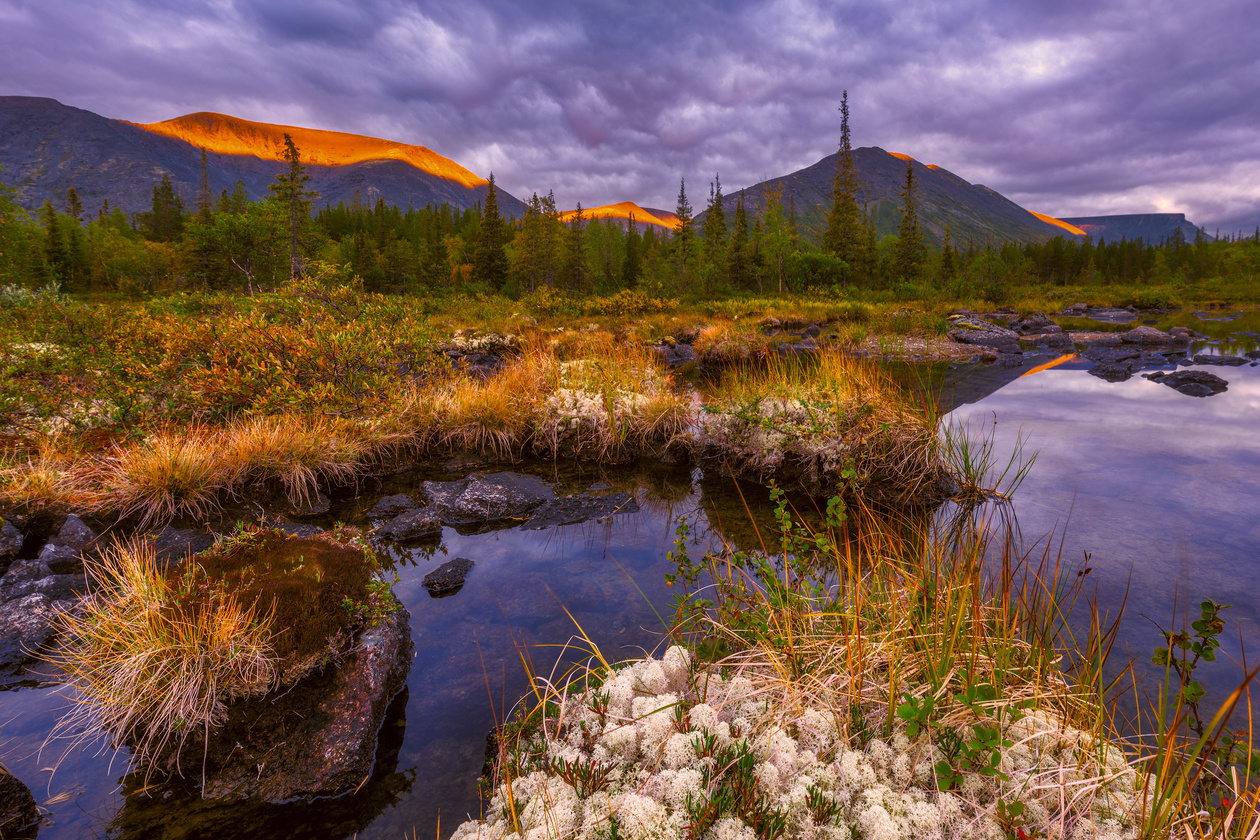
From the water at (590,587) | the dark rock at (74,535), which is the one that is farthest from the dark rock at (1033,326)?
the dark rock at (74,535)

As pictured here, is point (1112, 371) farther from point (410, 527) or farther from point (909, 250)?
point (909, 250)

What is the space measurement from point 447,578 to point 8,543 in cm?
419

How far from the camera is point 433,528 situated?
20.5 feet

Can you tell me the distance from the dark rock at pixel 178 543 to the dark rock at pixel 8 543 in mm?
1100

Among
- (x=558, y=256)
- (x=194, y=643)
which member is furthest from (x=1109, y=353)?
(x=558, y=256)

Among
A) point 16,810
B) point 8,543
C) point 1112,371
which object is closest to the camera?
point 16,810

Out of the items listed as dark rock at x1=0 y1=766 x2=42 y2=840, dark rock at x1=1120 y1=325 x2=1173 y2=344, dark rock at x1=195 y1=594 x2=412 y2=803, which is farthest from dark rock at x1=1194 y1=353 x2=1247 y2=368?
dark rock at x1=0 y1=766 x2=42 y2=840

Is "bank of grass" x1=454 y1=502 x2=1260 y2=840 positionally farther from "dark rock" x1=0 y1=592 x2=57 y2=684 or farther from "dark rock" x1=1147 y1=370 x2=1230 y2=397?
"dark rock" x1=1147 y1=370 x2=1230 y2=397

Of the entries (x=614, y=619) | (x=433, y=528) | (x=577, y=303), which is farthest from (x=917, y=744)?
(x=577, y=303)

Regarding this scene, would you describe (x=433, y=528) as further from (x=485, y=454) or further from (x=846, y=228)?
(x=846, y=228)

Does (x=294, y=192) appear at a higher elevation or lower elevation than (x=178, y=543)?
higher

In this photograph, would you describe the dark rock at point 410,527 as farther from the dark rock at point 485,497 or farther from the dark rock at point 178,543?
the dark rock at point 178,543

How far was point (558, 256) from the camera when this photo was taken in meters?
58.1

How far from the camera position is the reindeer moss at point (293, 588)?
3.34 metres
